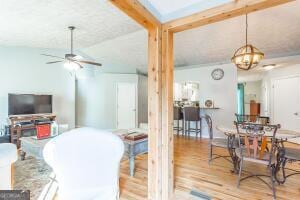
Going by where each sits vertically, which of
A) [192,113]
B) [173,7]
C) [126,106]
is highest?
[173,7]

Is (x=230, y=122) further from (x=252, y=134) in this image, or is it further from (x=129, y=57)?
(x=129, y=57)

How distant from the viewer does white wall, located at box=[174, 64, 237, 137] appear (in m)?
5.42

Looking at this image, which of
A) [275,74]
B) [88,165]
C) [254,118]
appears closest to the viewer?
[88,165]

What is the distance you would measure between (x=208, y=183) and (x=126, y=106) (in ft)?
16.4

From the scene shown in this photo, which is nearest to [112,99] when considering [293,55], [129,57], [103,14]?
[129,57]

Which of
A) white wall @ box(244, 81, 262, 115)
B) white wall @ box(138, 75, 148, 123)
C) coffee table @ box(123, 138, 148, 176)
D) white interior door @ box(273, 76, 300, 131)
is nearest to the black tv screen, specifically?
white wall @ box(138, 75, 148, 123)

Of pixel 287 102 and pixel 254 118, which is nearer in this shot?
pixel 254 118

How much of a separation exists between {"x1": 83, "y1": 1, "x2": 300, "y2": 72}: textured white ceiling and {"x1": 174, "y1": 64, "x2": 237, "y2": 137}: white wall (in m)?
0.32

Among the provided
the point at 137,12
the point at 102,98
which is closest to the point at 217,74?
the point at 102,98

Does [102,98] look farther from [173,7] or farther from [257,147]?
[257,147]

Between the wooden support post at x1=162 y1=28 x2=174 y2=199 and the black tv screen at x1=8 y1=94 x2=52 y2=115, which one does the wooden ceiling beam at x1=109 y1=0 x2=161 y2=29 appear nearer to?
the wooden support post at x1=162 y1=28 x2=174 y2=199

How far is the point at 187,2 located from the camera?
6.45ft

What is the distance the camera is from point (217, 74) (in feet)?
18.5

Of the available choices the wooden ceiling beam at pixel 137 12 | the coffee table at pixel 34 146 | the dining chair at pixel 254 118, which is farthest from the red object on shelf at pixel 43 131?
the dining chair at pixel 254 118
